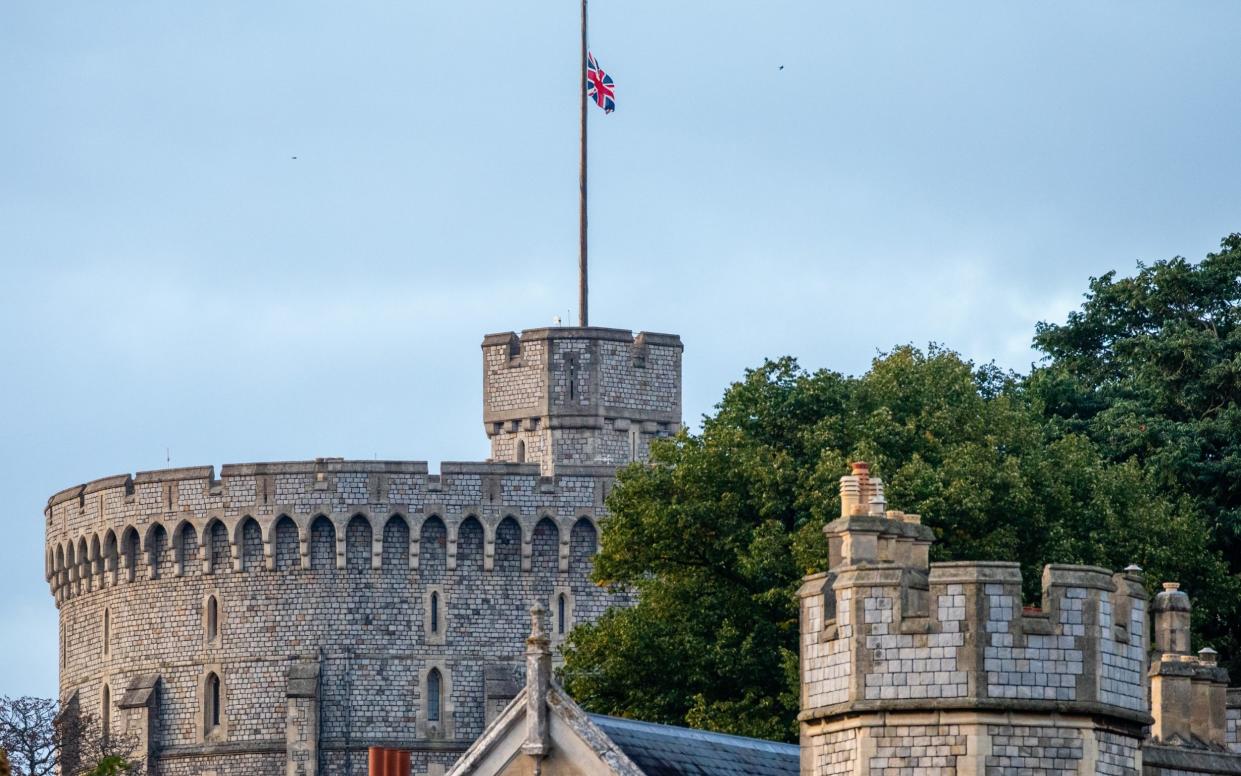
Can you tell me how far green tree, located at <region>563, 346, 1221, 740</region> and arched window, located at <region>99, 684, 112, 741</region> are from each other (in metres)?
35.3

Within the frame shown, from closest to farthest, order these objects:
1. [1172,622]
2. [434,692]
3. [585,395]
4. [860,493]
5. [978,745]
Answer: [978,745] → [860,493] → [1172,622] → [434,692] → [585,395]

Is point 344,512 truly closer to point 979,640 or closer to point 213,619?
point 213,619

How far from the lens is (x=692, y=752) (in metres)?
37.0

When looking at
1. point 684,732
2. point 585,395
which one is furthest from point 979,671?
point 585,395

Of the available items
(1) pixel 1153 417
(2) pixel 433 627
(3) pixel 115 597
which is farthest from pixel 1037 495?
(3) pixel 115 597

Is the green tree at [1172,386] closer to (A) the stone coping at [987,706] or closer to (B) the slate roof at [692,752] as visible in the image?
(B) the slate roof at [692,752]

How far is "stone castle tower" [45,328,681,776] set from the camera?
94562 mm

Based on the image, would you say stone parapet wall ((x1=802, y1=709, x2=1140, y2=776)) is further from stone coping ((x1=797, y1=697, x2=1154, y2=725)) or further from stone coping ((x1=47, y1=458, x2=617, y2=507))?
stone coping ((x1=47, y1=458, x2=617, y2=507))

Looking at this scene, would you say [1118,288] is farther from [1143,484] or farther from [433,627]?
[433,627]

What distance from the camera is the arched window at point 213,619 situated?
96.6 m

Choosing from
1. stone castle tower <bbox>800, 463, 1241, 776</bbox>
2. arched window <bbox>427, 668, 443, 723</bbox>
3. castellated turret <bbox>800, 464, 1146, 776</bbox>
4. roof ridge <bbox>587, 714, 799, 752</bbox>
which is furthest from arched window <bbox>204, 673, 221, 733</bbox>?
castellated turret <bbox>800, 464, 1146, 776</bbox>

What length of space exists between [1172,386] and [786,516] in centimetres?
1637

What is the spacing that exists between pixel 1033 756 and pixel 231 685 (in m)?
64.4

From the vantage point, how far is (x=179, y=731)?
96.1m
